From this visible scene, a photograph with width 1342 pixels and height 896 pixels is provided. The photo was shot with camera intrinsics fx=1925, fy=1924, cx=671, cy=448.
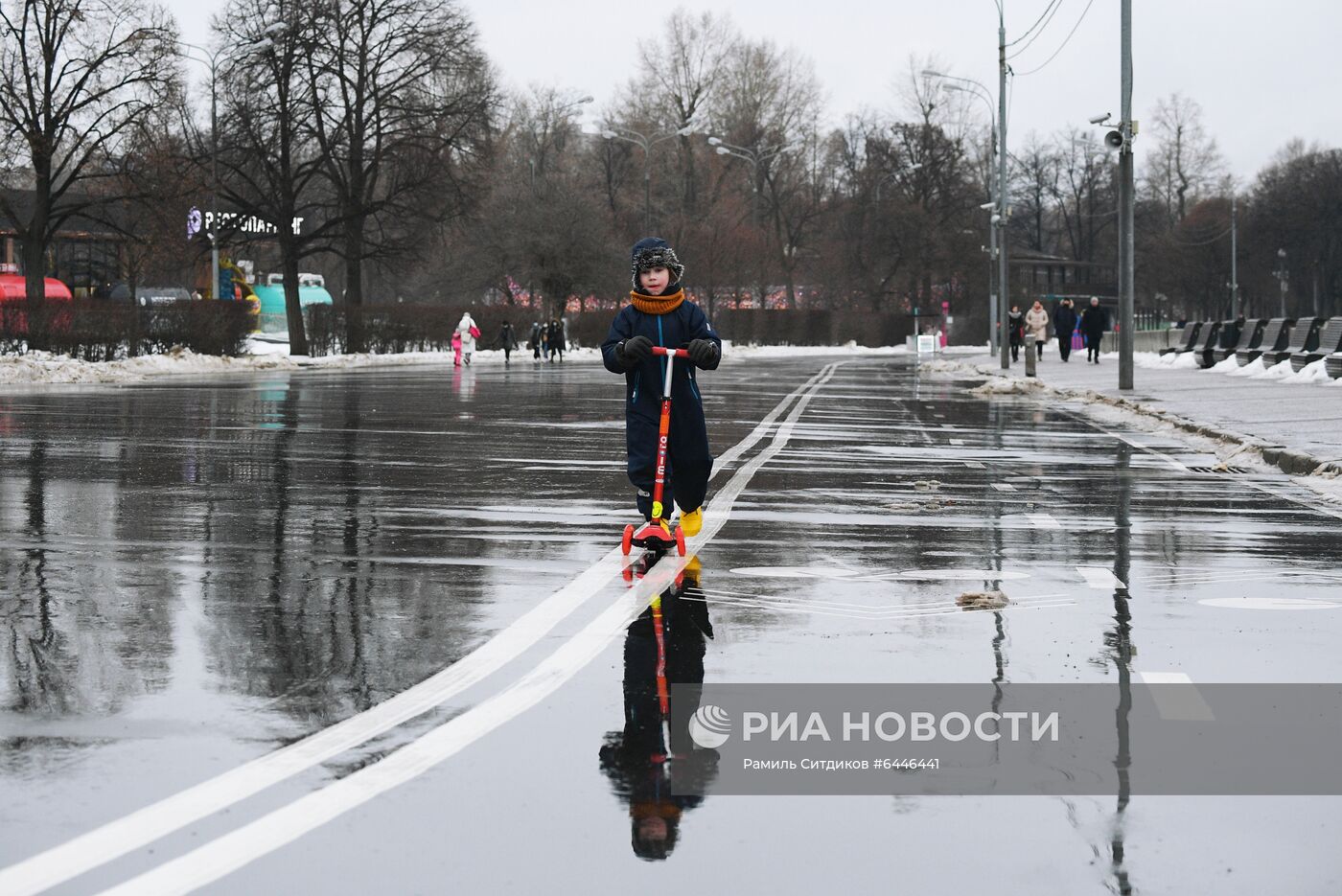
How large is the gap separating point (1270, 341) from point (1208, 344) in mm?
3789

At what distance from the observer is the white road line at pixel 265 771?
13.7 ft

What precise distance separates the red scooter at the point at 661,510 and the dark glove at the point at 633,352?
0.05 m

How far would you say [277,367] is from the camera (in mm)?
49500

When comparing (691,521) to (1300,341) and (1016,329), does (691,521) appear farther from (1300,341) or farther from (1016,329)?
(1016,329)

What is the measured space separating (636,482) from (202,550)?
2250mm

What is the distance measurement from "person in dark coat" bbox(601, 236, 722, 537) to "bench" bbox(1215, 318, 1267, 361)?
3033cm

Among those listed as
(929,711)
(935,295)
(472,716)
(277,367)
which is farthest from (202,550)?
(935,295)

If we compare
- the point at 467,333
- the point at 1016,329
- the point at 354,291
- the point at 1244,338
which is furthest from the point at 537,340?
the point at 1244,338

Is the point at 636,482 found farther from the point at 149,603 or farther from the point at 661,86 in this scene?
the point at 661,86

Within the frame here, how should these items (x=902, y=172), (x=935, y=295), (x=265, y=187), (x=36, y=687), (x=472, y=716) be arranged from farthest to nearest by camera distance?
(x=935, y=295) < (x=902, y=172) < (x=265, y=187) < (x=36, y=687) < (x=472, y=716)

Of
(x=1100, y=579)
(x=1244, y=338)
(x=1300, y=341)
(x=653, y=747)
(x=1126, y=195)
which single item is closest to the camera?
(x=653, y=747)

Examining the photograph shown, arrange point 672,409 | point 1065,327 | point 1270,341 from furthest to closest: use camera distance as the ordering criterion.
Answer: point 1065,327
point 1270,341
point 672,409

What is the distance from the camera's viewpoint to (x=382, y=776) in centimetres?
498

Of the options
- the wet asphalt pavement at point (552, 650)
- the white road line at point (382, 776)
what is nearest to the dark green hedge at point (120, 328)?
the wet asphalt pavement at point (552, 650)
